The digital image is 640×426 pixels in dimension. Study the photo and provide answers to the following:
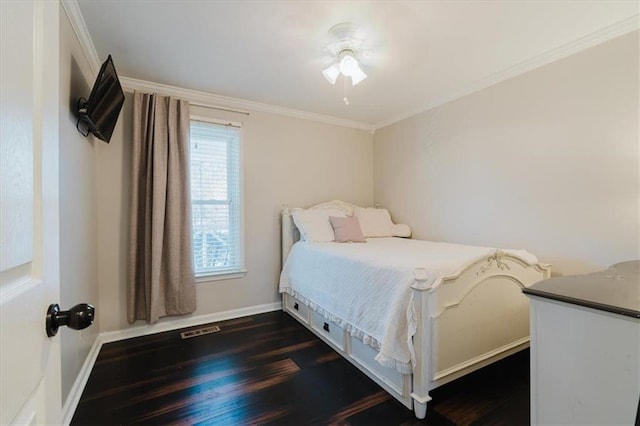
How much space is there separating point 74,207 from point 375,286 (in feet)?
6.69

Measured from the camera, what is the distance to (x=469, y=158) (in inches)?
117

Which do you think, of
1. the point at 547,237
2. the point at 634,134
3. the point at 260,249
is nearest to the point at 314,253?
the point at 260,249

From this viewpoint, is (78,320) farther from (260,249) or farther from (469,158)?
(469,158)

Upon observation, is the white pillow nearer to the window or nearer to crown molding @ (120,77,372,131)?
the window

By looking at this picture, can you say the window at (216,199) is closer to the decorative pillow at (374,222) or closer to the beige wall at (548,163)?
the decorative pillow at (374,222)

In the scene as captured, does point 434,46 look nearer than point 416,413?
No

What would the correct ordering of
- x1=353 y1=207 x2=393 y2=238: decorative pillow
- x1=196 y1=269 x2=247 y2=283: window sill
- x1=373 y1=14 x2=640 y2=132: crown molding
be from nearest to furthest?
x1=373 y1=14 x2=640 y2=132: crown molding
x1=196 y1=269 x2=247 y2=283: window sill
x1=353 y1=207 x2=393 y2=238: decorative pillow

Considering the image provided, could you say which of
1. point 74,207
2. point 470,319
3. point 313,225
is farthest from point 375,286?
point 74,207

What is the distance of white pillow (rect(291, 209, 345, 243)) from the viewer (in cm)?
318

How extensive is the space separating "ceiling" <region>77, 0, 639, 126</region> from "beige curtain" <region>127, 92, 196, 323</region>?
1.29 ft

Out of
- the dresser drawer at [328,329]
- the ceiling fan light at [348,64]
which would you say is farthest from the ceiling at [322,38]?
the dresser drawer at [328,329]

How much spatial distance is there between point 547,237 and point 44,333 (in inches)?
120

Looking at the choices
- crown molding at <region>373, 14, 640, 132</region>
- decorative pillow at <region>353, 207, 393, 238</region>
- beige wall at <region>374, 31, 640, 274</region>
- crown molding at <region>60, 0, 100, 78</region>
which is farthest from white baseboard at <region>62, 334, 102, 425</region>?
crown molding at <region>373, 14, 640, 132</region>

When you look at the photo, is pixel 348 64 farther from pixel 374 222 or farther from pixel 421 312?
pixel 374 222
